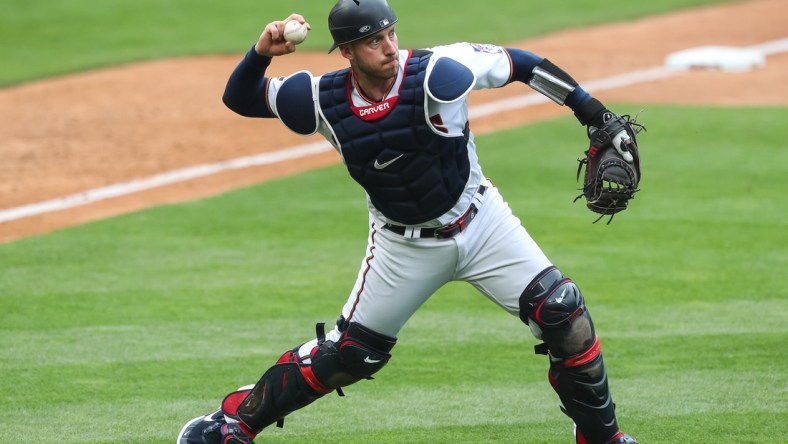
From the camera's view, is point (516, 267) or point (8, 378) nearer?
point (516, 267)

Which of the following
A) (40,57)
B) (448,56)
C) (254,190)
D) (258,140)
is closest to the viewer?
(448,56)

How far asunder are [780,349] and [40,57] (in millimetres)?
13223

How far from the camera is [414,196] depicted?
514cm

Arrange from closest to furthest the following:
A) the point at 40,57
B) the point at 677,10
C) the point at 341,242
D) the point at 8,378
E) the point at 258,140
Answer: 1. the point at 8,378
2. the point at 341,242
3. the point at 258,140
4. the point at 40,57
5. the point at 677,10

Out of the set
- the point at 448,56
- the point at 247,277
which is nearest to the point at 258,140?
the point at 247,277

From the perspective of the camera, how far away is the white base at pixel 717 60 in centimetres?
1614

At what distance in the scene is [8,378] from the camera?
6.57m

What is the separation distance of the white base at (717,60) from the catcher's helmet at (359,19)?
11775 mm

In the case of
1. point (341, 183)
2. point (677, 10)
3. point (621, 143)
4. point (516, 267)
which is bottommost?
point (677, 10)

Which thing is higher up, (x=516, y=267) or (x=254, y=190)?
(x=516, y=267)

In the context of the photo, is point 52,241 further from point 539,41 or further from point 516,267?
point 539,41

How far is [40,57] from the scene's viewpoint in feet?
58.3

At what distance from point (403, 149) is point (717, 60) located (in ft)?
38.9

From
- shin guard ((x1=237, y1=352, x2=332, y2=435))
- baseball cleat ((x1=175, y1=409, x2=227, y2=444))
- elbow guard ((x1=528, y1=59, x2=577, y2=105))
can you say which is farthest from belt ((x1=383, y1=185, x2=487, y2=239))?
baseball cleat ((x1=175, y1=409, x2=227, y2=444))
